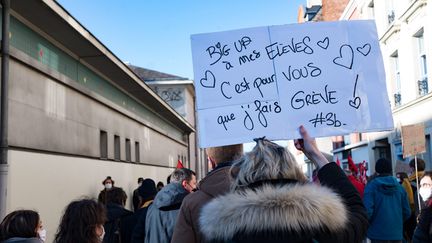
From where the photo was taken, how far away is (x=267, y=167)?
92.6 inches

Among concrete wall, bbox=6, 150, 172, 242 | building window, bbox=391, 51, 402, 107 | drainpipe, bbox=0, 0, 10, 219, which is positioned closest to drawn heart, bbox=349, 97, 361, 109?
concrete wall, bbox=6, 150, 172, 242

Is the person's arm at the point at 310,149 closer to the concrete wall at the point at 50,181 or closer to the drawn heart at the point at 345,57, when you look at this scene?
the drawn heart at the point at 345,57

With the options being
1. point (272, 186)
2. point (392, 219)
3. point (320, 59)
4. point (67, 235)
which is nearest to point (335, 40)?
point (320, 59)

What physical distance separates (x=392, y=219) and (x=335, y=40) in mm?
4580

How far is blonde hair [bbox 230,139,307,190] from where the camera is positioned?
2344 millimetres

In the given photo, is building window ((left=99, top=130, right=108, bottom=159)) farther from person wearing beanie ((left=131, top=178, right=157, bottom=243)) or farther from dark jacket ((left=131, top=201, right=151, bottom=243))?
dark jacket ((left=131, top=201, right=151, bottom=243))

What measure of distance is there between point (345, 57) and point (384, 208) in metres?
4.44

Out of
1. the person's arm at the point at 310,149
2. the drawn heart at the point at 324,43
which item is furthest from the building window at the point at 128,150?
the person's arm at the point at 310,149

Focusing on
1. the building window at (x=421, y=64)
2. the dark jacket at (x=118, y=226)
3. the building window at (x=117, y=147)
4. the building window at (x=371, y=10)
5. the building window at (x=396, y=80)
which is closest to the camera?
the dark jacket at (x=118, y=226)

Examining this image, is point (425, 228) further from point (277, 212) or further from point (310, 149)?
point (277, 212)

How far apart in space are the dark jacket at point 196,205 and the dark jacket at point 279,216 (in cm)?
55

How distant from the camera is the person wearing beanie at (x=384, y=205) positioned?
755 cm

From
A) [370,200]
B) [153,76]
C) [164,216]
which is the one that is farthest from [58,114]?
[153,76]

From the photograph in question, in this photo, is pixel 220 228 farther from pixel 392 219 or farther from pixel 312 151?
pixel 392 219
